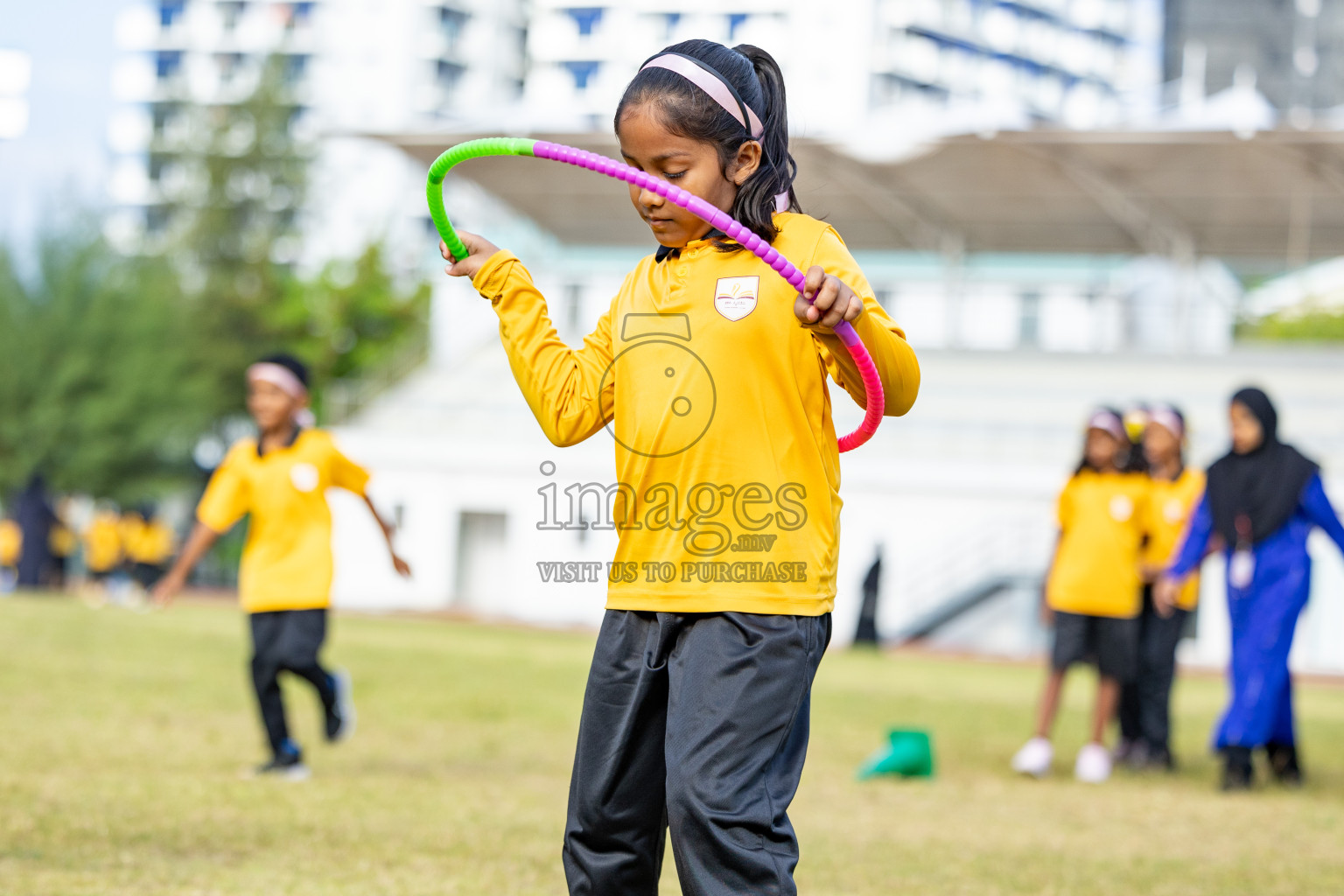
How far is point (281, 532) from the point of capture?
7574mm

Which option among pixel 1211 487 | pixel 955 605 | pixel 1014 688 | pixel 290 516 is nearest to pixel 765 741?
pixel 290 516

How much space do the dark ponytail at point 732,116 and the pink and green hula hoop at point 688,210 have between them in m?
0.13

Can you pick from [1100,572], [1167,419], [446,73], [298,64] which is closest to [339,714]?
[1100,572]

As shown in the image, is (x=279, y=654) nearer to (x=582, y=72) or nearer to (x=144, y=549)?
(x=144, y=549)

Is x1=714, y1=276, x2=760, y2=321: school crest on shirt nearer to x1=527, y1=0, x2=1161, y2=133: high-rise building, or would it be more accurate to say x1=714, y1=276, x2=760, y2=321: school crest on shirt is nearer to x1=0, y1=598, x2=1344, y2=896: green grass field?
x1=0, y1=598, x2=1344, y2=896: green grass field

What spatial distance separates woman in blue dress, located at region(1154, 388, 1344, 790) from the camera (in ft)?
28.1

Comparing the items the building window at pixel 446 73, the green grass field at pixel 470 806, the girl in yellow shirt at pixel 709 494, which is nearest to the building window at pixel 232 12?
the building window at pixel 446 73

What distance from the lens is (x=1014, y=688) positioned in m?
17.9

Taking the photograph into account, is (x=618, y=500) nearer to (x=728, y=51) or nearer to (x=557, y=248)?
(x=728, y=51)

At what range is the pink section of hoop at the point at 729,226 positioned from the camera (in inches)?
114

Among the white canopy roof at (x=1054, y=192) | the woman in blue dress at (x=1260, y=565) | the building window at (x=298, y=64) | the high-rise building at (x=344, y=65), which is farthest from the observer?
the building window at (x=298, y=64)

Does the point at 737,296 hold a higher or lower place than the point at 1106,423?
higher

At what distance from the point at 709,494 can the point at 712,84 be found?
808 millimetres

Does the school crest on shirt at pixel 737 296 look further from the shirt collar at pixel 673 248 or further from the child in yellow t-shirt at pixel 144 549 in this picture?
the child in yellow t-shirt at pixel 144 549
